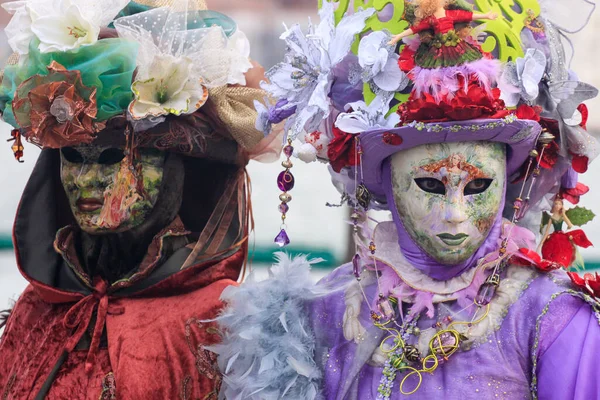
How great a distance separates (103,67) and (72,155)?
0.88ft

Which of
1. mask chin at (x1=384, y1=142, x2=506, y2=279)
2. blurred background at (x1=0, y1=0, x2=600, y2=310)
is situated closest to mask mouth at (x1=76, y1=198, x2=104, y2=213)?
mask chin at (x1=384, y1=142, x2=506, y2=279)

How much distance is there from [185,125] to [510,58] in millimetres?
856

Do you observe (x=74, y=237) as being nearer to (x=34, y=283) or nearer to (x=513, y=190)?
(x=34, y=283)

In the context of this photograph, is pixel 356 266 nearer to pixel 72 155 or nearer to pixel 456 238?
pixel 456 238

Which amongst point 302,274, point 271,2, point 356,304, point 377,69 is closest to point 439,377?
point 356,304

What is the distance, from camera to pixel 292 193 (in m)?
4.67

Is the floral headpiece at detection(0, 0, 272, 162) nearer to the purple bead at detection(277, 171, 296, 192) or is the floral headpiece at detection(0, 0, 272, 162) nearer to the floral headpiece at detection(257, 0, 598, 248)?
the floral headpiece at detection(257, 0, 598, 248)

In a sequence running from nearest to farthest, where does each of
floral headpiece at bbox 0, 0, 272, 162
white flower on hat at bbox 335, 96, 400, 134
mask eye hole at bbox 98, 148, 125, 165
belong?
white flower on hat at bbox 335, 96, 400, 134
floral headpiece at bbox 0, 0, 272, 162
mask eye hole at bbox 98, 148, 125, 165

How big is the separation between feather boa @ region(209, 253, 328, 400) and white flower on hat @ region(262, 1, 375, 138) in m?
0.35

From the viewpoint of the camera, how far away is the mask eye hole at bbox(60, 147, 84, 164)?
2.50m

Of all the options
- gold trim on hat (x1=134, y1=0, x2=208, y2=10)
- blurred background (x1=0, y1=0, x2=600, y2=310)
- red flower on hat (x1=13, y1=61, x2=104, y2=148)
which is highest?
gold trim on hat (x1=134, y1=0, x2=208, y2=10)

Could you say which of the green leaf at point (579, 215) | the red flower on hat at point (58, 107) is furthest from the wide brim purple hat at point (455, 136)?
the red flower on hat at point (58, 107)

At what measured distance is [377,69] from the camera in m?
2.01

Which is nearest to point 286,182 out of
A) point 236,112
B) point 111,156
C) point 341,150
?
point 341,150
